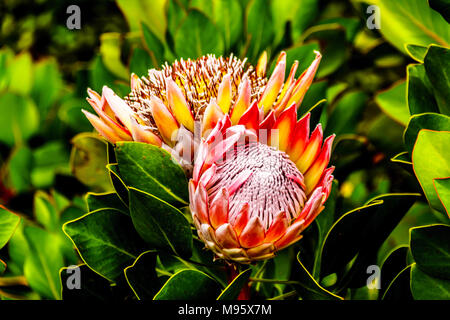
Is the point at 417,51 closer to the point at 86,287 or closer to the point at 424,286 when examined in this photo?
the point at 424,286

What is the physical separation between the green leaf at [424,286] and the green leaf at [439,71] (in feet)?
1.22

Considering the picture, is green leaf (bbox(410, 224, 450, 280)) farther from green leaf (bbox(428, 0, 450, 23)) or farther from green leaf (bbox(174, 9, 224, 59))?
green leaf (bbox(174, 9, 224, 59))

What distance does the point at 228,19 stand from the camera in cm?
143

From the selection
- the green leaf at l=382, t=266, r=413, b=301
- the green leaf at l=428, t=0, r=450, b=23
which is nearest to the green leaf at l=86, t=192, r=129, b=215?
the green leaf at l=382, t=266, r=413, b=301

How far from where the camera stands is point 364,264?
41.7 inches

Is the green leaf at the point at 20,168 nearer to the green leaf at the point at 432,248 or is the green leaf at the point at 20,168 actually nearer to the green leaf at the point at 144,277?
the green leaf at the point at 144,277

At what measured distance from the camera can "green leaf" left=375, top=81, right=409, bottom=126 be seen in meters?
1.22

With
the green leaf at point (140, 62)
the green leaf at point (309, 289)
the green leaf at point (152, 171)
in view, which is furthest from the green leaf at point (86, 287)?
the green leaf at point (140, 62)

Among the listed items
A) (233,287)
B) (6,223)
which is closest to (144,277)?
(233,287)

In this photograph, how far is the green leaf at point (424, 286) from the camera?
3.11ft

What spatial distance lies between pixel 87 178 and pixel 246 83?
0.58 m

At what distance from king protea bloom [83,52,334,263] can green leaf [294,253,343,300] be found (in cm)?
12
